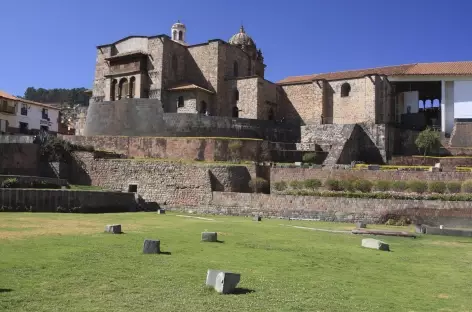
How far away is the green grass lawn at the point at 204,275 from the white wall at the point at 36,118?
40.8 meters

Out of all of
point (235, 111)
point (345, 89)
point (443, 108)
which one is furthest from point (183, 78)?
point (443, 108)

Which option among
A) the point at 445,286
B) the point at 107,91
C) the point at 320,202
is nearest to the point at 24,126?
the point at 107,91

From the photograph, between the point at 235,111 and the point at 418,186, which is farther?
the point at 235,111

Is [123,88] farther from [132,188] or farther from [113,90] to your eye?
[132,188]

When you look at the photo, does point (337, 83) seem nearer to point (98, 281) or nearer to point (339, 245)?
point (339, 245)

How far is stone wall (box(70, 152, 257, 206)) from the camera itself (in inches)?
1167

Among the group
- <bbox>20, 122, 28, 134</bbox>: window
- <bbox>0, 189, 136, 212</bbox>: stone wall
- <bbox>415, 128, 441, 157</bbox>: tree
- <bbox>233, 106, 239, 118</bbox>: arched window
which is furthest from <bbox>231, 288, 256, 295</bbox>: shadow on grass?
<bbox>20, 122, 28, 134</bbox>: window

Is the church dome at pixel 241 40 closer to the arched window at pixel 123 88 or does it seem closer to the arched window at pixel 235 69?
the arched window at pixel 235 69

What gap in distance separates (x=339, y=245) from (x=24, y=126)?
44.6m

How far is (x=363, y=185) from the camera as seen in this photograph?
26984 mm

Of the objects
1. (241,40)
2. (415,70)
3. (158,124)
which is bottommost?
(158,124)

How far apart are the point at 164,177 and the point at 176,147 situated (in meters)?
3.96

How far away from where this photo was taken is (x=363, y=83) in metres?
43.4

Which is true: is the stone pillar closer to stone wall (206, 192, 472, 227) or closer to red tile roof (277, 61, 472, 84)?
red tile roof (277, 61, 472, 84)
